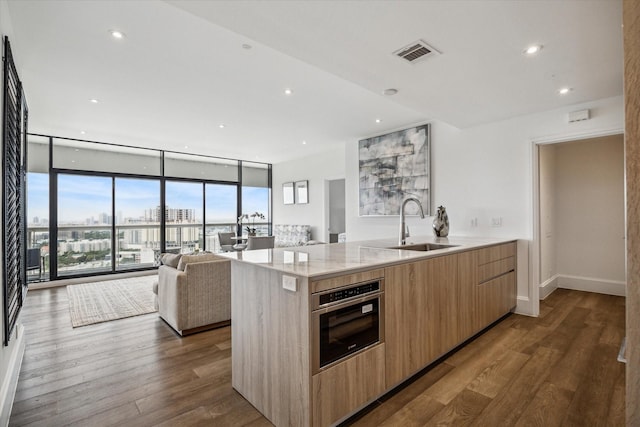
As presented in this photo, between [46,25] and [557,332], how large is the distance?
532 centimetres

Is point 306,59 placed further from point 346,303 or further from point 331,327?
point 331,327

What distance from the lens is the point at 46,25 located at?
2391mm

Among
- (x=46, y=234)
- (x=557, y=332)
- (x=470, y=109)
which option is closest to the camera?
(x=557, y=332)

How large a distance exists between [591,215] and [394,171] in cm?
292

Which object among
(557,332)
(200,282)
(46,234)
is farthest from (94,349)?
(557,332)

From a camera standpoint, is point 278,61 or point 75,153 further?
point 75,153

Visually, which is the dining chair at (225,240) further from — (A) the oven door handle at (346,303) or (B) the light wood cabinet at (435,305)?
(A) the oven door handle at (346,303)

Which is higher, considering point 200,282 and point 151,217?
point 151,217

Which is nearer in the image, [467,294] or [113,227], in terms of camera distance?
[467,294]

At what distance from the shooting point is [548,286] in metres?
4.48

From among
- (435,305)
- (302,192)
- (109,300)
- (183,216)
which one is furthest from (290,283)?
(183,216)

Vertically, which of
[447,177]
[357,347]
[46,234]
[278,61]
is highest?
[278,61]

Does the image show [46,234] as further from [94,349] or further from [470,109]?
[470,109]

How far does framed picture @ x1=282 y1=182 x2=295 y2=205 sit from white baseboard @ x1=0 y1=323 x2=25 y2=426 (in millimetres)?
5782
